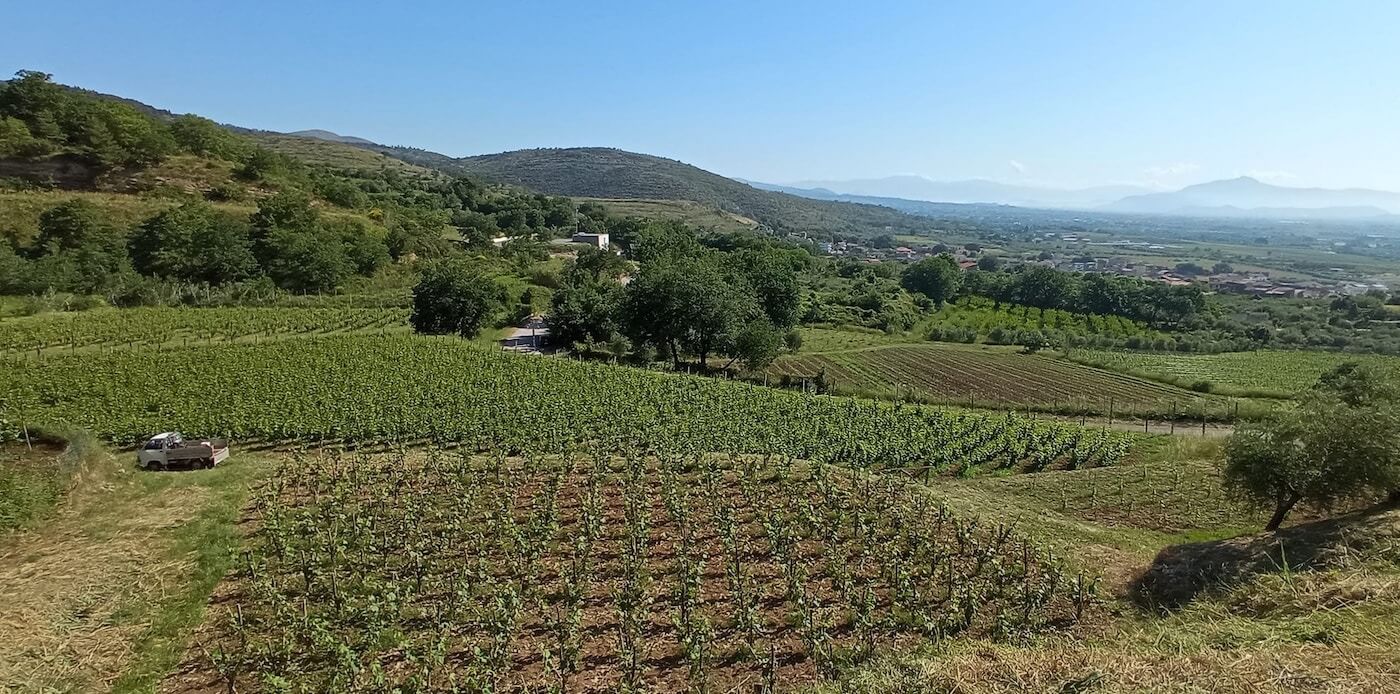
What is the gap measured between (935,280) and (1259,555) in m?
101

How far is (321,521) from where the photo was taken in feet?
51.0

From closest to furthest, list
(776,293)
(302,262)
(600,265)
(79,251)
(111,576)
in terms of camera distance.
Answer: (111,576) < (79,251) < (302,262) < (776,293) < (600,265)

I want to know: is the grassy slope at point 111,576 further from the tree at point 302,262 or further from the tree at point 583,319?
the tree at point 302,262

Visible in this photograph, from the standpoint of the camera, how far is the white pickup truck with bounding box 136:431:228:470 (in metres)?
20.0

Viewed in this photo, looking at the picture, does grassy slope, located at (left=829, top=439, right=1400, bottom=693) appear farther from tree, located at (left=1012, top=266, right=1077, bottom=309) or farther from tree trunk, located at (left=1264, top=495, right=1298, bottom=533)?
tree, located at (left=1012, top=266, right=1077, bottom=309)

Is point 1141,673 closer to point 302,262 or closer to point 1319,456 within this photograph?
point 1319,456

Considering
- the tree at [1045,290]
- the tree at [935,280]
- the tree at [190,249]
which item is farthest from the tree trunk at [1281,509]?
the tree at [1045,290]

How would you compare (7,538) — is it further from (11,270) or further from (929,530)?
(11,270)

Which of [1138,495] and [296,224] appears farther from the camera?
[296,224]

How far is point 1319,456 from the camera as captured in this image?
1563 centimetres

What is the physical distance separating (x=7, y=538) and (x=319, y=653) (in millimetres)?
9297

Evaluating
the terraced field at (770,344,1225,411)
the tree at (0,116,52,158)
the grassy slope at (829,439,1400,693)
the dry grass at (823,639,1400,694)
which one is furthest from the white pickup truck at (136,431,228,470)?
the tree at (0,116,52,158)

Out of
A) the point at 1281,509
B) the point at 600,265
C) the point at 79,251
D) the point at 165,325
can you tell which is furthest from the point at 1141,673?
the point at 600,265

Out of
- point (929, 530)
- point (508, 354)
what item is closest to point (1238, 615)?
point (929, 530)
